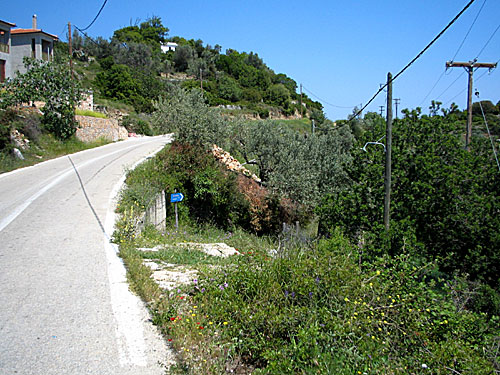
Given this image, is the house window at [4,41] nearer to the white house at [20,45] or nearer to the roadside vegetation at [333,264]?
the white house at [20,45]

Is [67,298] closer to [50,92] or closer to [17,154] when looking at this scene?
[17,154]

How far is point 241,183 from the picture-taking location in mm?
19859

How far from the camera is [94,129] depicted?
25516mm

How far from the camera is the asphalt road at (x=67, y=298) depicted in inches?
143

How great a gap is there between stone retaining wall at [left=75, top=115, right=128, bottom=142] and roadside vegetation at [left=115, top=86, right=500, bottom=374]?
667 cm

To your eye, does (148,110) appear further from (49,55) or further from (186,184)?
(186,184)

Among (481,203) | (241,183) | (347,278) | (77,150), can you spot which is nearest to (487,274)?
(481,203)

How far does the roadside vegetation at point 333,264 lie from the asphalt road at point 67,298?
0.32 metres

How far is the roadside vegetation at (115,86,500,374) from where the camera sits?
4082mm

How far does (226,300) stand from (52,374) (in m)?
1.97

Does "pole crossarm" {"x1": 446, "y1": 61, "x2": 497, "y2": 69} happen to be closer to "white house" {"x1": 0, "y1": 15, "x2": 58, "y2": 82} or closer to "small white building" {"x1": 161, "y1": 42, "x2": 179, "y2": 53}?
"white house" {"x1": 0, "y1": 15, "x2": 58, "y2": 82}

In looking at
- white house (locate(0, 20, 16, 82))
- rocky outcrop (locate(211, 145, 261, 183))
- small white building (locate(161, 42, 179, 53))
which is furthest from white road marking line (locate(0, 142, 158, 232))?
small white building (locate(161, 42, 179, 53))

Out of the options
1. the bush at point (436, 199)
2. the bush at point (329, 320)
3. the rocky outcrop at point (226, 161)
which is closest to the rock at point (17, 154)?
the rocky outcrop at point (226, 161)

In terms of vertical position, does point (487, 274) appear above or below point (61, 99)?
below
